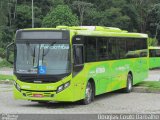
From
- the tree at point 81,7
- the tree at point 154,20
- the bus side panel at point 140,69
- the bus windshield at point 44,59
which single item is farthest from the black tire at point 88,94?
the tree at point 154,20

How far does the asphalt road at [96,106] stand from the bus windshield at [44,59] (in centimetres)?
122

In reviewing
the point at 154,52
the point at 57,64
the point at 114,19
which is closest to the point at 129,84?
the point at 57,64

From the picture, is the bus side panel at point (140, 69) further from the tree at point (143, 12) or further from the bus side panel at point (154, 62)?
the tree at point (143, 12)

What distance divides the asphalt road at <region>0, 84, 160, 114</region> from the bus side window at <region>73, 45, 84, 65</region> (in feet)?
4.98

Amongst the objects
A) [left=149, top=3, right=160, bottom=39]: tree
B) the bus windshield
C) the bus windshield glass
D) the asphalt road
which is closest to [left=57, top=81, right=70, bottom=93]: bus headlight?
the bus windshield

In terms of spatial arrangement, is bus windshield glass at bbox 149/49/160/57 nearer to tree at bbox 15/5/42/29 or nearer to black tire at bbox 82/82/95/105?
black tire at bbox 82/82/95/105

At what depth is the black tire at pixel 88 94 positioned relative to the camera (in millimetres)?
17172

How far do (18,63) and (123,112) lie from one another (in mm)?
4046

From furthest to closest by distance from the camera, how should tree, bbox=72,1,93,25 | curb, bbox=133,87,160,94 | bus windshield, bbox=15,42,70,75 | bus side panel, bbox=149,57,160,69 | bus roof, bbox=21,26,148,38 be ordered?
1. tree, bbox=72,1,93,25
2. bus side panel, bbox=149,57,160,69
3. curb, bbox=133,87,160,94
4. bus roof, bbox=21,26,148,38
5. bus windshield, bbox=15,42,70,75

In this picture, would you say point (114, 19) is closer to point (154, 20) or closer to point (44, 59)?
point (154, 20)

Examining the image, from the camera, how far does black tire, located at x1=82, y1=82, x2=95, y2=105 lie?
56.3 feet

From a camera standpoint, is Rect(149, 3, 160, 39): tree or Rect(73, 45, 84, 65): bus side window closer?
Rect(73, 45, 84, 65): bus side window

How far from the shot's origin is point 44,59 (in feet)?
53.3

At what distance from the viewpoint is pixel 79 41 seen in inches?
669
